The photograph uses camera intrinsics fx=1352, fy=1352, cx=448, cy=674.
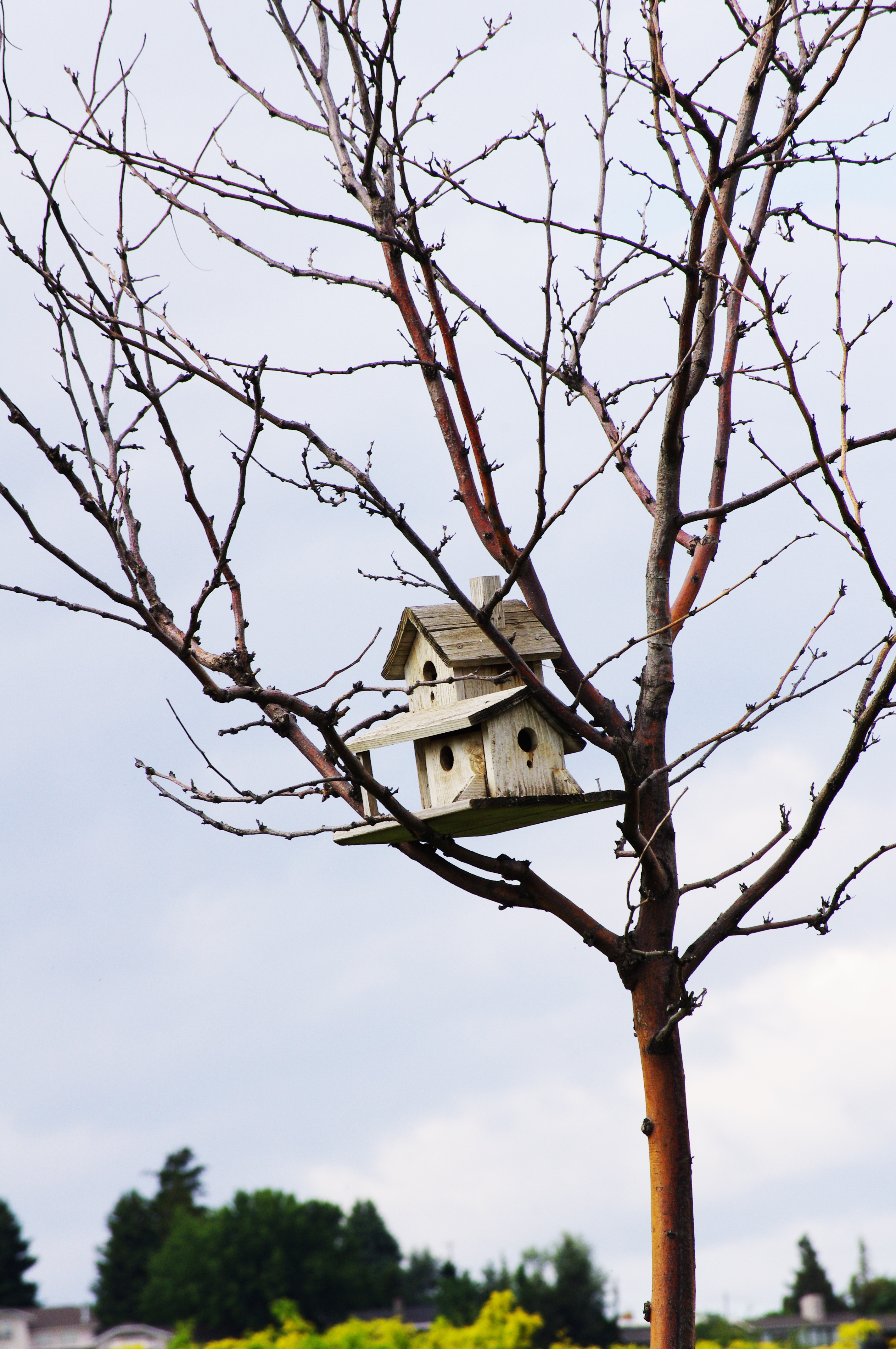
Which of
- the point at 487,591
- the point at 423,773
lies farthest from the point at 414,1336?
the point at 487,591

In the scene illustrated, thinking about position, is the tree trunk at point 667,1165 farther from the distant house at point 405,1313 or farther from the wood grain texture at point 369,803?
the distant house at point 405,1313

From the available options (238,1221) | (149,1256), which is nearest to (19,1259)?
(149,1256)

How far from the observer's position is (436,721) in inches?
137

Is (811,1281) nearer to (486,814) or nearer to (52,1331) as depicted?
(52,1331)

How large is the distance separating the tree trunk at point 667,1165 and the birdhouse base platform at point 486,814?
0.42 m

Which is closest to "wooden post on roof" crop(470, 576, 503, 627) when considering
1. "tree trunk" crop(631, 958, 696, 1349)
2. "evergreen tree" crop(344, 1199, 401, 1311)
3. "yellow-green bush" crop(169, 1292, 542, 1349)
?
"tree trunk" crop(631, 958, 696, 1349)

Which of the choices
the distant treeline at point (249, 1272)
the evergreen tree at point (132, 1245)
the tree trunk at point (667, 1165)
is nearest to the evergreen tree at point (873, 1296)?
the distant treeline at point (249, 1272)

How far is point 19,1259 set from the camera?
147ft

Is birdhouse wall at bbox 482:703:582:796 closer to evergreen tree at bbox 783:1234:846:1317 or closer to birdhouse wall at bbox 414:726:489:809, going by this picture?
birdhouse wall at bbox 414:726:489:809

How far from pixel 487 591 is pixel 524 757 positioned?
440 mm

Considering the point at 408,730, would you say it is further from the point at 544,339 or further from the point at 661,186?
the point at 661,186

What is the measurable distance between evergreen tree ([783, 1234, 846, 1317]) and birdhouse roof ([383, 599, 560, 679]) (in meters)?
36.7

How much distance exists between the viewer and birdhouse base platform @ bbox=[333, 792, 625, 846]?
325cm

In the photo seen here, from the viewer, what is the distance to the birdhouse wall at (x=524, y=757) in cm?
338
